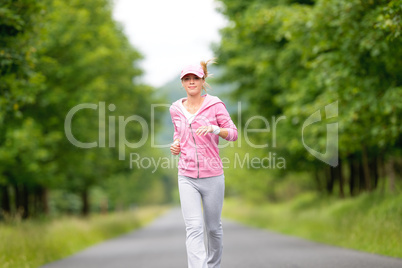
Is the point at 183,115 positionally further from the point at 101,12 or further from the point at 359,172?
the point at 101,12

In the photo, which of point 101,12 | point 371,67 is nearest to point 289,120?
point 371,67

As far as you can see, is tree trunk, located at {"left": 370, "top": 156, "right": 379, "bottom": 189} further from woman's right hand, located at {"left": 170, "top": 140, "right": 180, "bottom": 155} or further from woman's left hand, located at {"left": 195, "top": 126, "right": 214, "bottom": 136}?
woman's left hand, located at {"left": 195, "top": 126, "right": 214, "bottom": 136}

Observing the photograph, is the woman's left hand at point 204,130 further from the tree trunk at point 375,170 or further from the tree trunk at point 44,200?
the tree trunk at point 44,200

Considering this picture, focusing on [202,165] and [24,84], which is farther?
[24,84]

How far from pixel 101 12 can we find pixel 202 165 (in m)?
25.1

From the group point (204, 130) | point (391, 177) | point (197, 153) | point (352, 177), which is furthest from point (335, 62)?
point (352, 177)

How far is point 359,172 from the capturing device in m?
Result: 27.6

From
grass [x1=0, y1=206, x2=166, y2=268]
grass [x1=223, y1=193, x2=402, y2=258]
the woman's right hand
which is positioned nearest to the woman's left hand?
the woman's right hand

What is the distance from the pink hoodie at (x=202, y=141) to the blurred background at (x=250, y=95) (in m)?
2.93

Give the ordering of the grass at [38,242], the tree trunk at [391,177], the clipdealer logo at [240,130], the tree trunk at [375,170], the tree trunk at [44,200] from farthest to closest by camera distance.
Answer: the tree trunk at [44,200], the tree trunk at [375,170], the tree trunk at [391,177], the clipdealer logo at [240,130], the grass at [38,242]

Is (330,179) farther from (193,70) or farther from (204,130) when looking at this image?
(204,130)

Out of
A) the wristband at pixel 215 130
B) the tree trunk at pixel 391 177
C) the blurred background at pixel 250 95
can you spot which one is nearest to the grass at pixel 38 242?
the blurred background at pixel 250 95

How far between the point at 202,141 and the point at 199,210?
626 mm

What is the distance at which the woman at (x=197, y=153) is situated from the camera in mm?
5684
